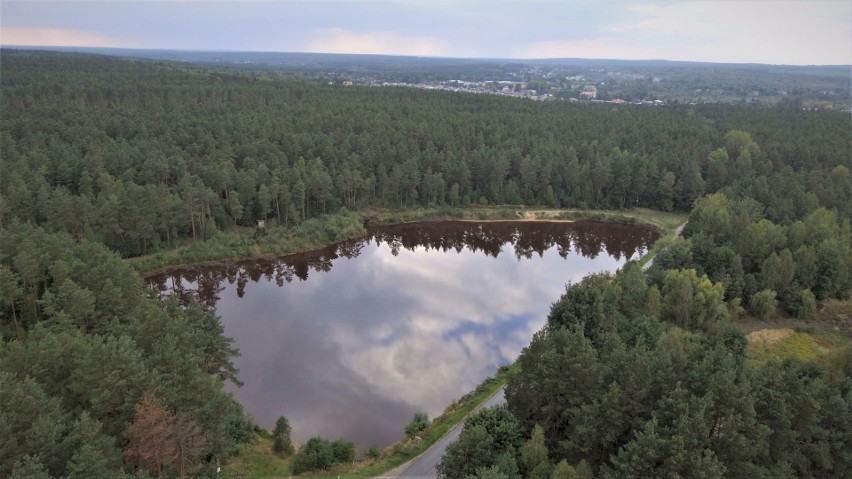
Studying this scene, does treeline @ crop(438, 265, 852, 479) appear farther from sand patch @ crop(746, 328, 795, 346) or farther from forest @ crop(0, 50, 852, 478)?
sand patch @ crop(746, 328, 795, 346)

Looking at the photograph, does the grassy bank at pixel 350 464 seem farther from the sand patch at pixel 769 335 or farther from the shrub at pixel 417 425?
the sand patch at pixel 769 335

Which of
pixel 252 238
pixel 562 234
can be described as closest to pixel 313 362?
pixel 252 238

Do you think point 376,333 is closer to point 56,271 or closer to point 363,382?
point 363,382

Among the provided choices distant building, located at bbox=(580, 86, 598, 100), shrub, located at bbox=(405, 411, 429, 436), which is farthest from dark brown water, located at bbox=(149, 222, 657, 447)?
distant building, located at bbox=(580, 86, 598, 100)

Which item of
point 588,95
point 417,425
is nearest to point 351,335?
point 417,425

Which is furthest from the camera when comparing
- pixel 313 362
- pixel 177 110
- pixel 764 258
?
pixel 177 110

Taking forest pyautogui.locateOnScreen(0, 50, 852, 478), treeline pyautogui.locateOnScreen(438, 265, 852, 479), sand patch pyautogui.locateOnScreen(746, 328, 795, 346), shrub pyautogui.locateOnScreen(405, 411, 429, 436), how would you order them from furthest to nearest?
sand patch pyautogui.locateOnScreen(746, 328, 795, 346)
shrub pyautogui.locateOnScreen(405, 411, 429, 436)
forest pyautogui.locateOnScreen(0, 50, 852, 478)
treeline pyautogui.locateOnScreen(438, 265, 852, 479)

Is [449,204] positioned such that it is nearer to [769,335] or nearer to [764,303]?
[764,303]
